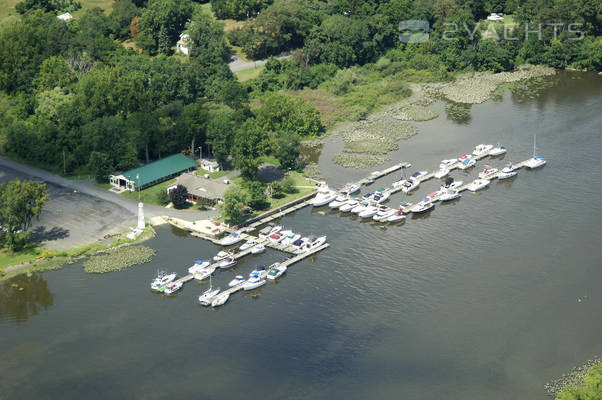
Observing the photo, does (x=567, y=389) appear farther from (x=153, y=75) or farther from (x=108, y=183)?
(x=153, y=75)

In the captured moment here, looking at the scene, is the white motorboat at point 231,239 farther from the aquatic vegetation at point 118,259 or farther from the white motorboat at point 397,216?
the white motorboat at point 397,216

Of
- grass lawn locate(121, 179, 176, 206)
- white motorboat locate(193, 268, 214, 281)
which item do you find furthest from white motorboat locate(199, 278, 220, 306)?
grass lawn locate(121, 179, 176, 206)

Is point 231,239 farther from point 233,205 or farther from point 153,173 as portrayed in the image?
point 153,173

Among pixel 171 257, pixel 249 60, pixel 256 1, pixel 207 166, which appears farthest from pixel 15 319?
pixel 256 1

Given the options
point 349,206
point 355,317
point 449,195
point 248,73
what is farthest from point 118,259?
point 248,73

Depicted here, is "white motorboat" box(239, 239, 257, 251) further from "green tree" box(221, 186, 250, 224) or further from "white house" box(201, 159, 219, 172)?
"white house" box(201, 159, 219, 172)

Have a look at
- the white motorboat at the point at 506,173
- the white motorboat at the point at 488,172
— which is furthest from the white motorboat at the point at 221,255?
the white motorboat at the point at 506,173
